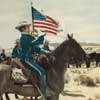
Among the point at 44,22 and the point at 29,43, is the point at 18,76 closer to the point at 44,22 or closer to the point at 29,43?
the point at 29,43

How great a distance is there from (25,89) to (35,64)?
807 mm

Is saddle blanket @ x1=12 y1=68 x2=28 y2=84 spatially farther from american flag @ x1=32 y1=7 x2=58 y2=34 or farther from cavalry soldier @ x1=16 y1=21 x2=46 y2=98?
american flag @ x1=32 y1=7 x2=58 y2=34

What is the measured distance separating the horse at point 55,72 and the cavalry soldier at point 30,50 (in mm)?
250

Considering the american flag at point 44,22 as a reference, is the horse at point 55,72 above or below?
below

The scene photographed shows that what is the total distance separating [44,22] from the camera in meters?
19.3

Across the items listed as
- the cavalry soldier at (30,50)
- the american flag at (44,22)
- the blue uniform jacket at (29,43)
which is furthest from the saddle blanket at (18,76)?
the american flag at (44,22)

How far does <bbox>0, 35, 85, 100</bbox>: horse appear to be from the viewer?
579 inches

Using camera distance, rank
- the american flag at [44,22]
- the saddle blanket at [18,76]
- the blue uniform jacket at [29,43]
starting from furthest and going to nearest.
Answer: the american flag at [44,22] → the saddle blanket at [18,76] → the blue uniform jacket at [29,43]

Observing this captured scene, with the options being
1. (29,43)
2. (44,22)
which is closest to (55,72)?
(29,43)

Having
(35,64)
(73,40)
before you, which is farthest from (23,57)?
(73,40)

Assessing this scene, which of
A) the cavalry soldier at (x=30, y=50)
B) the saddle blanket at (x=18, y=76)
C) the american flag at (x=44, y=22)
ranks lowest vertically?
the saddle blanket at (x=18, y=76)

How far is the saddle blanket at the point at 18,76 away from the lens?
14.7 meters

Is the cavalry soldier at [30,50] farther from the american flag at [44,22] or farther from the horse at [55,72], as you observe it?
the american flag at [44,22]

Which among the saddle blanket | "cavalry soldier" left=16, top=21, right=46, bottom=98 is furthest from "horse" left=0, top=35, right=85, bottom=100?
"cavalry soldier" left=16, top=21, right=46, bottom=98
